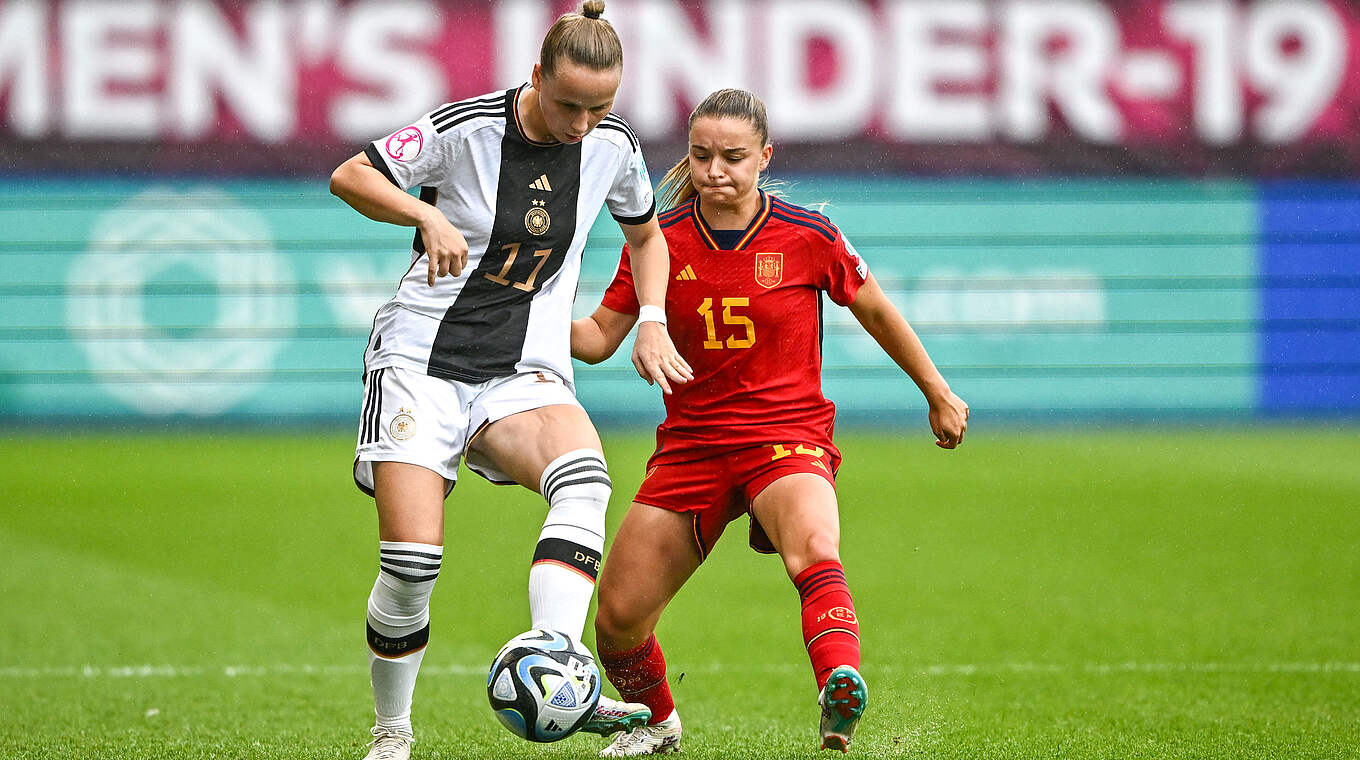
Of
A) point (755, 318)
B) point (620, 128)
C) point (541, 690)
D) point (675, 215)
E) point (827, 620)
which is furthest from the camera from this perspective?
point (675, 215)

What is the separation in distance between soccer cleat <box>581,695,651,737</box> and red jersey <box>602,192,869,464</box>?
72 centimetres

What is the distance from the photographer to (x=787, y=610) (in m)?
7.03

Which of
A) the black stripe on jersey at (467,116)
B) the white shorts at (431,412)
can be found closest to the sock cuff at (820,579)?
the white shorts at (431,412)

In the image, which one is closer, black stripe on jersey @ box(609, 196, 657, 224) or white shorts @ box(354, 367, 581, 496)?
white shorts @ box(354, 367, 581, 496)

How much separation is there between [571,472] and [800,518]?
24.8 inches

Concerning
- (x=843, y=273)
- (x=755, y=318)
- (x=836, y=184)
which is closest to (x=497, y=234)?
(x=755, y=318)

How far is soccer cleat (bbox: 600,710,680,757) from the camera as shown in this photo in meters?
4.51

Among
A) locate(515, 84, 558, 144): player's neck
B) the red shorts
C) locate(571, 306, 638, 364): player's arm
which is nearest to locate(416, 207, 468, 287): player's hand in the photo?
locate(515, 84, 558, 144): player's neck

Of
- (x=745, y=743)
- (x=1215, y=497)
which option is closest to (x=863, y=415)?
(x=1215, y=497)

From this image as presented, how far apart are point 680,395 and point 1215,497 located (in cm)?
658

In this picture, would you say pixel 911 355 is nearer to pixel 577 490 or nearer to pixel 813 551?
pixel 813 551

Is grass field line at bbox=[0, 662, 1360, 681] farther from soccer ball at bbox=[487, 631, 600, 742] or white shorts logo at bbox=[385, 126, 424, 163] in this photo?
white shorts logo at bbox=[385, 126, 424, 163]

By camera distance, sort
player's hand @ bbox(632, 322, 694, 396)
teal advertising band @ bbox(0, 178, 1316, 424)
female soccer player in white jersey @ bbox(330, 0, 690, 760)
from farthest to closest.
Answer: teal advertising band @ bbox(0, 178, 1316, 424) < player's hand @ bbox(632, 322, 694, 396) < female soccer player in white jersey @ bbox(330, 0, 690, 760)

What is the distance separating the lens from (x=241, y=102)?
13570 mm
